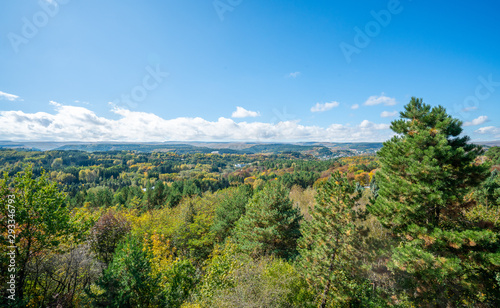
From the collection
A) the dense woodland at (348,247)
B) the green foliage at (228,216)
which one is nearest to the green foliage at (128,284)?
the dense woodland at (348,247)

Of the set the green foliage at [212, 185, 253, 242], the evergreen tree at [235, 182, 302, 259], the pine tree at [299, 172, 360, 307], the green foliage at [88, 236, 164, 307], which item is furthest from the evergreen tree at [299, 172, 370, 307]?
the green foliage at [212, 185, 253, 242]

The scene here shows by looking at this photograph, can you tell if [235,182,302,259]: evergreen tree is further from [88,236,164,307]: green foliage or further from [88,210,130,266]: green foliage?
[88,210,130,266]: green foliage

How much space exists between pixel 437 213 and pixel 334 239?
5.33 m

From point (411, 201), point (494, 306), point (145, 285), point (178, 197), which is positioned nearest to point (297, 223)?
point (411, 201)

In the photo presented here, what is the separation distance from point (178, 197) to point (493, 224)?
43.9 m

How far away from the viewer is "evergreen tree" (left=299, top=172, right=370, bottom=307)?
1171cm

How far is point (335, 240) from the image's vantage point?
479 inches

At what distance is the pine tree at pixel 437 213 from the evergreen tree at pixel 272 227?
8.08 metres

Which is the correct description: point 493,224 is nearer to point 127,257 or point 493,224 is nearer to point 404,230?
point 404,230

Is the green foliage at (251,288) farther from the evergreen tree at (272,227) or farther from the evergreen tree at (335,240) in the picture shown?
the evergreen tree at (272,227)

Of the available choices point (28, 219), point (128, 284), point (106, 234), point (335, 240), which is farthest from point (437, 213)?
point (106, 234)

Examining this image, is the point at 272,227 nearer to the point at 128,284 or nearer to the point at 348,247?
the point at 348,247

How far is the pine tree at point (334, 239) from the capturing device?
11.7m

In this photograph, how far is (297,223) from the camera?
18547 millimetres
